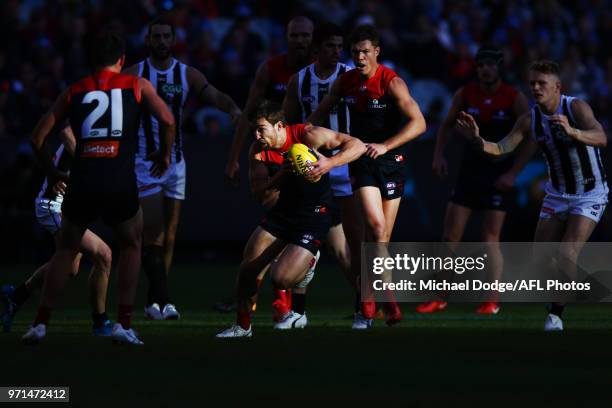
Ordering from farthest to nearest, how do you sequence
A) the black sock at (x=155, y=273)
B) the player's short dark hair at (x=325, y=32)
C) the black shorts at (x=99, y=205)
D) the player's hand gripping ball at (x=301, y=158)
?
the black sock at (x=155, y=273) < the player's short dark hair at (x=325, y=32) < the player's hand gripping ball at (x=301, y=158) < the black shorts at (x=99, y=205)

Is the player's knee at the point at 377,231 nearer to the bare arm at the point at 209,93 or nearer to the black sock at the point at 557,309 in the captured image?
the black sock at the point at 557,309

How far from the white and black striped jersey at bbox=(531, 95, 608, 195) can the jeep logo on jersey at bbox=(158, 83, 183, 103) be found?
333cm

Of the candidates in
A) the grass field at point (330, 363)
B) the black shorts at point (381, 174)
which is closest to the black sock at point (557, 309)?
the grass field at point (330, 363)

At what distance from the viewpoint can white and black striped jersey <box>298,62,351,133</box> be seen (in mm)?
11641

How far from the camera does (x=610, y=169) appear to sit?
18.0 meters

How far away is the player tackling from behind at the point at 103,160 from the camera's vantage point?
916 cm

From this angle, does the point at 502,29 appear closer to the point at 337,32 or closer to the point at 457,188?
the point at 457,188

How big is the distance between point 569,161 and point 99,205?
398 centimetres

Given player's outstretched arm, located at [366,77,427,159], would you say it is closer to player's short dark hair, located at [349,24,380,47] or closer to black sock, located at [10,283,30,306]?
player's short dark hair, located at [349,24,380,47]

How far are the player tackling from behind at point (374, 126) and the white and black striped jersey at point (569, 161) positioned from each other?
1045 millimetres

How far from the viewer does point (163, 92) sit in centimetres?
1260

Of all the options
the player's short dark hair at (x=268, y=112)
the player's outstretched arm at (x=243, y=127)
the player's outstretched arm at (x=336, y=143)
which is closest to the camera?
the player's short dark hair at (x=268, y=112)

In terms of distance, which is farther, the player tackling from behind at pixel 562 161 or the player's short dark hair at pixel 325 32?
the player's short dark hair at pixel 325 32

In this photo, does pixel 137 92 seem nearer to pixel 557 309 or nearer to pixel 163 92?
pixel 163 92
